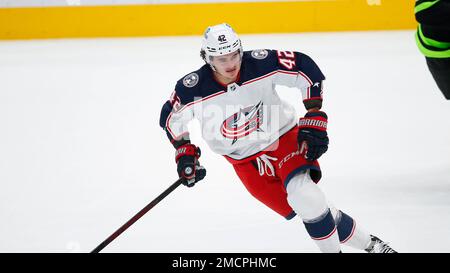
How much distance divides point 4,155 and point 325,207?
2.59m

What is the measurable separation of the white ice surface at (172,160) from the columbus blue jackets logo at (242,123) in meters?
0.60

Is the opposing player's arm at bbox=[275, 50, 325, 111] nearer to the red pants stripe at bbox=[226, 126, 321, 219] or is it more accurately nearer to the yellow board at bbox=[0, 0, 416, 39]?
the red pants stripe at bbox=[226, 126, 321, 219]

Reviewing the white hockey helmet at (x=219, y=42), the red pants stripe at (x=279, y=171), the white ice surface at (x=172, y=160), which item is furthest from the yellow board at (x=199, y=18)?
the white hockey helmet at (x=219, y=42)

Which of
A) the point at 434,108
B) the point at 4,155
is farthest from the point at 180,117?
the point at 434,108

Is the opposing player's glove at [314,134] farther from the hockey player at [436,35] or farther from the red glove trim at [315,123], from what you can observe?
the hockey player at [436,35]

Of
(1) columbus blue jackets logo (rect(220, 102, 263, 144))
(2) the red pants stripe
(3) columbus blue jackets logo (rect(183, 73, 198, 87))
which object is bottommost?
(2) the red pants stripe

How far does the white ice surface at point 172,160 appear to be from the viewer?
3393 mm

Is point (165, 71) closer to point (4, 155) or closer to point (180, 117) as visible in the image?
point (4, 155)

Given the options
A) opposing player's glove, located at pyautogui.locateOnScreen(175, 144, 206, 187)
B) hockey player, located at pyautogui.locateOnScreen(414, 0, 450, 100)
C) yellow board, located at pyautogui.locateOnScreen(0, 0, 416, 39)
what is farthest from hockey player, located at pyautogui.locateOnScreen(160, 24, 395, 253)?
yellow board, located at pyautogui.locateOnScreen(0, 0, 416, 39)

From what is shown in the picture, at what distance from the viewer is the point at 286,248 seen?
127 inches

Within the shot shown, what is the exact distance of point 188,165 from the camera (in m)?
2.79

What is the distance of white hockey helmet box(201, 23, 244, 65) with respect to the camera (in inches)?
107

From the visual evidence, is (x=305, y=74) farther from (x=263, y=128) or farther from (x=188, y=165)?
(x=188, y=165)

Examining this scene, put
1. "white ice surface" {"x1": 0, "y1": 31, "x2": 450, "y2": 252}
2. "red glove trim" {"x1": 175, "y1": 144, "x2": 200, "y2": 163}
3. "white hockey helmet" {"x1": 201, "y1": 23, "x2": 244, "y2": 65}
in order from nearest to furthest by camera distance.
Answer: "white hockey helmet" {"x1": 201, "y1": 23, "x2": 244, "y2": 65} → "red glove trim" {"x1": 175, "y1": 144, "x2": 200, "y2": 163} → "white ice surface" {"x1": 0, "y1": 31, "x2": 450, "y2": 252}
